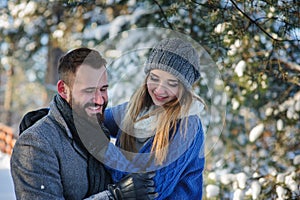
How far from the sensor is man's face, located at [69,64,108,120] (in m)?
1.87

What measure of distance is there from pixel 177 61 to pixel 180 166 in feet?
1.42

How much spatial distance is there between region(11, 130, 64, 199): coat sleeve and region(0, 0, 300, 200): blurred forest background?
0.58 m

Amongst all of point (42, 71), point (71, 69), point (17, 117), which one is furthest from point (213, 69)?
point (17, 117)

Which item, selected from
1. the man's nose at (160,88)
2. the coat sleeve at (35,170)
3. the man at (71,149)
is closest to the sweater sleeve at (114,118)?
the man at (71,149)

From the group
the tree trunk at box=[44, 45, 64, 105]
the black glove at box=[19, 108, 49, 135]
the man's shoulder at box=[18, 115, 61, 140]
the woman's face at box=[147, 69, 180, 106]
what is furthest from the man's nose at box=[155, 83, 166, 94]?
the tree trunk at box=[44, 45, 64, 105]

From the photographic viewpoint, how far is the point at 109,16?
5168 mm

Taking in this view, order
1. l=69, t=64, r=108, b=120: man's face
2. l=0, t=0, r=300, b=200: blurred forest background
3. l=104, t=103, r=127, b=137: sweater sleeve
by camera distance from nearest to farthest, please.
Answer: l=69, t=64, r=108, b=120: man's face
l=104, t=103, r=127, b=137: sweater sleeve
l=0, t=0, r=300, b=200: blurred forest background

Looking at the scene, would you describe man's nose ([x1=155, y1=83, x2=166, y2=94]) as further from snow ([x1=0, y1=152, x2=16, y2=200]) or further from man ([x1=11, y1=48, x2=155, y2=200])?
snow ([x1=0, y1=152, x2=16, y2=200])

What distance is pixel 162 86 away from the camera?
76.1 inches

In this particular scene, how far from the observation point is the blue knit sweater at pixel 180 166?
1925mm

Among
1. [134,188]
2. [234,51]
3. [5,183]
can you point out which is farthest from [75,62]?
[5,183]

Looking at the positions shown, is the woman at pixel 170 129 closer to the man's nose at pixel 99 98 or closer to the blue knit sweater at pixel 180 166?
the blue knit sweater at pixel 180 166

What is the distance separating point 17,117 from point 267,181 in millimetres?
9951

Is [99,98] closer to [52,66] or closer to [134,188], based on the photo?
[134,188]
